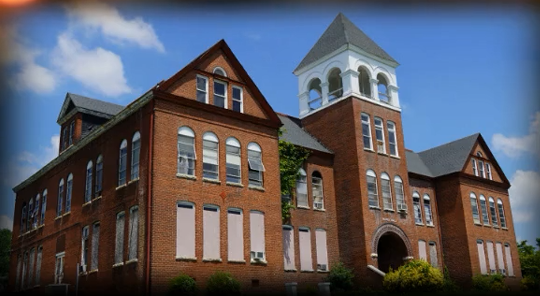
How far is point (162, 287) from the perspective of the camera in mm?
22188

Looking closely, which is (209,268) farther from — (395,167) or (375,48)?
(375,48)

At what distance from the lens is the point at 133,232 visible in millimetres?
24000

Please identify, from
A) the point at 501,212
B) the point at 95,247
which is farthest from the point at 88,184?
the point at 501,212

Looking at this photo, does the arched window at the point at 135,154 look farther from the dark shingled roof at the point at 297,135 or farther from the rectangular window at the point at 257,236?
the dark shingled roof at the point at 297,135

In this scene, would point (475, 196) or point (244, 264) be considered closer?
point (244, 264)

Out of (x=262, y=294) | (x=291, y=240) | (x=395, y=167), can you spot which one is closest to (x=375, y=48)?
(x=395, y=167)

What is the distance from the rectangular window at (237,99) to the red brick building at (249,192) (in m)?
0.05

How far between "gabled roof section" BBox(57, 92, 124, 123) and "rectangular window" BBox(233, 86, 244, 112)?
965 cm

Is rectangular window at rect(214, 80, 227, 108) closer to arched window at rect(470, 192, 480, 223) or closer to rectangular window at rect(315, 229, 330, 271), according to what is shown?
rectangular window at rect(315, 229, 330, 271)

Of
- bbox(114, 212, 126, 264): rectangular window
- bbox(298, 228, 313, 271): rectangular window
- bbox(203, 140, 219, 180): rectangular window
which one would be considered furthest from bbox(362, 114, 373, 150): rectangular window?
bbox(114, 212, 126, 264): rectangular window

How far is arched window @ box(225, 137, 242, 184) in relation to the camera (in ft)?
86.3

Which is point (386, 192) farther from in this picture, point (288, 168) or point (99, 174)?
point (99, 174)

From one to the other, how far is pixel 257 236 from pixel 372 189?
9.80 m

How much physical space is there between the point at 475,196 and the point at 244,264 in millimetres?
22313
